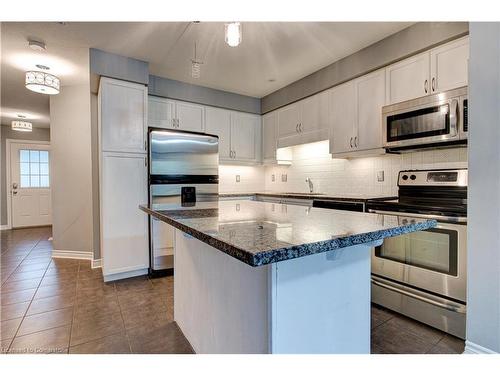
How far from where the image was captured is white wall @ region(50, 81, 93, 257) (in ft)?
12.8

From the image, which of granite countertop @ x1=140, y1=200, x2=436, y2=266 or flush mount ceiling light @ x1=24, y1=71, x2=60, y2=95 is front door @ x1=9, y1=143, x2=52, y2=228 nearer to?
flush mount ceiling light @ x1=24, y1=71, x2=60, y2=95

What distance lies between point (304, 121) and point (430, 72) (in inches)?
60.3

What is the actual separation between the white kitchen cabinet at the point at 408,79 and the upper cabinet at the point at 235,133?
7.20 ft

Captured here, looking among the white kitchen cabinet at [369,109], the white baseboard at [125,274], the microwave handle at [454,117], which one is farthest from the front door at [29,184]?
the microwave handle at [454,117]

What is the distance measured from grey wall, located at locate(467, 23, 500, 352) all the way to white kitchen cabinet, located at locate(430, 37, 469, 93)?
2.36 ft

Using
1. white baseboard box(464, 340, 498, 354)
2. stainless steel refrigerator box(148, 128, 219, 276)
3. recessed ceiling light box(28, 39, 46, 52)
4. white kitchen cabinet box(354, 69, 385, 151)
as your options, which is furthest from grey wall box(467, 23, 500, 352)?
recessed ceiling light box(28, 39, 46, 52)

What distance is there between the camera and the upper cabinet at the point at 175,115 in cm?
355

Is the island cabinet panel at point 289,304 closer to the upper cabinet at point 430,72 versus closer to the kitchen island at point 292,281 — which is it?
the kitchen island at point 292,281

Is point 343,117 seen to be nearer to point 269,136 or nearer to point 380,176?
point 380,176

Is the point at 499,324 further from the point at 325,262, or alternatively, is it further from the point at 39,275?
the point at 39,275

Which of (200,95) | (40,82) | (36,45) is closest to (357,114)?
(200,95)
